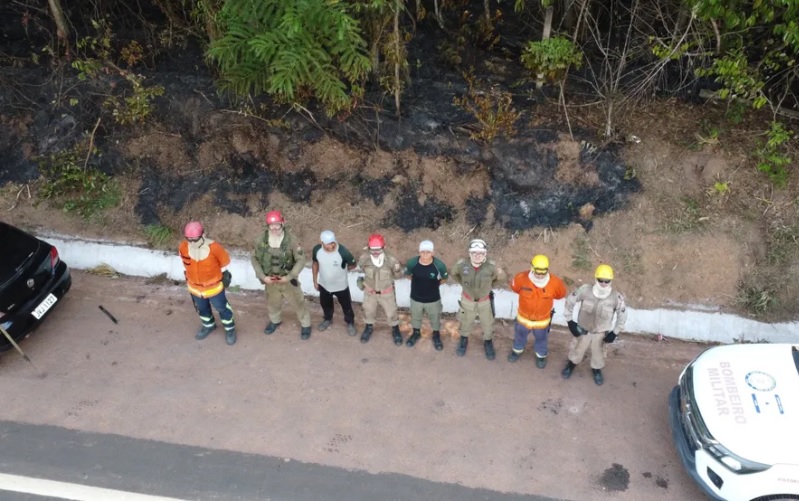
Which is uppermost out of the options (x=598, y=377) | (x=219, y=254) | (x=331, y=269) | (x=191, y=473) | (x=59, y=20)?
(x=59, y=20)

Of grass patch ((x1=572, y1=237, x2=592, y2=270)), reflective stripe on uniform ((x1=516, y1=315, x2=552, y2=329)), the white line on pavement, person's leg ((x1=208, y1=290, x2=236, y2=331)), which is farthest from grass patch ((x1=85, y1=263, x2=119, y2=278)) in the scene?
grass patch ((x1=572, y1=237, x2=592, y2=270))

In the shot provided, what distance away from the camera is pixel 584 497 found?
5.04 m

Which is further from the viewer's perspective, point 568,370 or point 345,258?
point 345,258

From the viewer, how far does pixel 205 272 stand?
20.7 feet

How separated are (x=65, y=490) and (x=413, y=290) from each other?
3.75 m

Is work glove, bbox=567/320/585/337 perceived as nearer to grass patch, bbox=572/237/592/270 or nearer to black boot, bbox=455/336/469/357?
black boot, bbox=455/336/469/357

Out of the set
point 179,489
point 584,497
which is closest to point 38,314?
point 179,489

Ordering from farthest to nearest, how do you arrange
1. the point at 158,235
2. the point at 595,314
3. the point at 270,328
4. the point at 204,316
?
1. the point at 158,235
2. the point at 270,328
3. the point at 204,316
4. the point at 595,314

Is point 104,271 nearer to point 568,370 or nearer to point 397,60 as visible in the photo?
point 397,60

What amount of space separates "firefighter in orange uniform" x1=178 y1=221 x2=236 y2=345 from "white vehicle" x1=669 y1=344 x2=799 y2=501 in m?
4.76

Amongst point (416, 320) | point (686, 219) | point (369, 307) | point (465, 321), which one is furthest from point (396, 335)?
point (686, 219)

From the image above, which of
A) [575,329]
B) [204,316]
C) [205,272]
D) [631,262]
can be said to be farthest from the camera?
[631,262]

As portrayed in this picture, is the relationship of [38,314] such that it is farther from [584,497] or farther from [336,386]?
[584,497]

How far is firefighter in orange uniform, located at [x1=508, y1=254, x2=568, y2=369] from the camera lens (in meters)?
5.78
